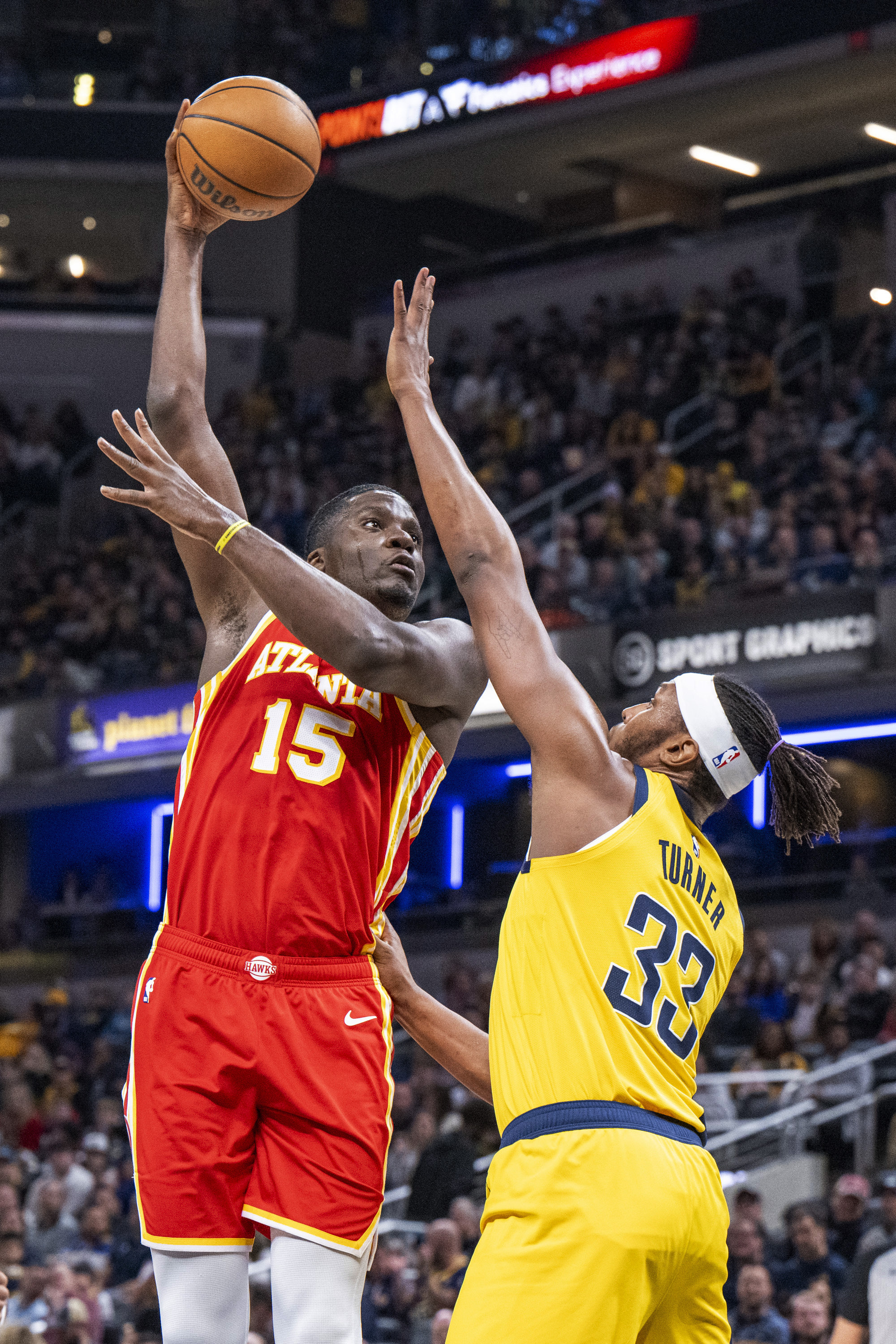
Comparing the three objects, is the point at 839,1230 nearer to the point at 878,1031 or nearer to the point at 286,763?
the point at 878,1031

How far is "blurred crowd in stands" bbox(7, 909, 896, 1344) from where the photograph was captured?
9359mm

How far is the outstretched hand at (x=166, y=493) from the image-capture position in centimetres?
356

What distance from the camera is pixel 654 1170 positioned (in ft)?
10.6

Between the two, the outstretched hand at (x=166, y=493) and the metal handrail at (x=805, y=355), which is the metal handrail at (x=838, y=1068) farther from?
the metal handrail at (x=805, y=355)

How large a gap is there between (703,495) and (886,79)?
283 inches

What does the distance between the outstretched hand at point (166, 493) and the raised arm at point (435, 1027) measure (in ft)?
3.67

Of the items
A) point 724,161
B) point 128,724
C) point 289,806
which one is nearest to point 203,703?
point 289,806

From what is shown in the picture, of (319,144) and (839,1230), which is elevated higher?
(319,144)

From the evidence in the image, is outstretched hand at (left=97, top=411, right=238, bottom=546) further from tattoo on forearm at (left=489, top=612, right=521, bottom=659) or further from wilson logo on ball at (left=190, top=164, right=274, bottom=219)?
wilson logo on ball at (left=190, top=164, right=274, bottom=219)

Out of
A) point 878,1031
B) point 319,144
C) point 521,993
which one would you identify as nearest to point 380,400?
A: point 878,1031

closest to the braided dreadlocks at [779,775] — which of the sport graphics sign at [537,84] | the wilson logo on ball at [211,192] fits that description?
the wilson logo on ball at [211,192]

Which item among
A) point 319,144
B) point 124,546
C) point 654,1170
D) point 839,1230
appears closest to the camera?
point 654,1170

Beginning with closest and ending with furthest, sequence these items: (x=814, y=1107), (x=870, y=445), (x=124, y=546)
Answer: (x=814, y=1107) < (x=870, y=445) < (x=124, y=546)

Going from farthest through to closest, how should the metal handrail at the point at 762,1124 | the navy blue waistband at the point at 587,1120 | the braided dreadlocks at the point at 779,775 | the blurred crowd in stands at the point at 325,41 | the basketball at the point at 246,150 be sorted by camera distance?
the blurred crowd in stands at the point at 325,41 < the metal handrail at the point at 762,1124 < the basketball at the point at 246,150 < the braided dreadlocks at the point at 779,775 < the navy blue waistband at the point at 587,1120
